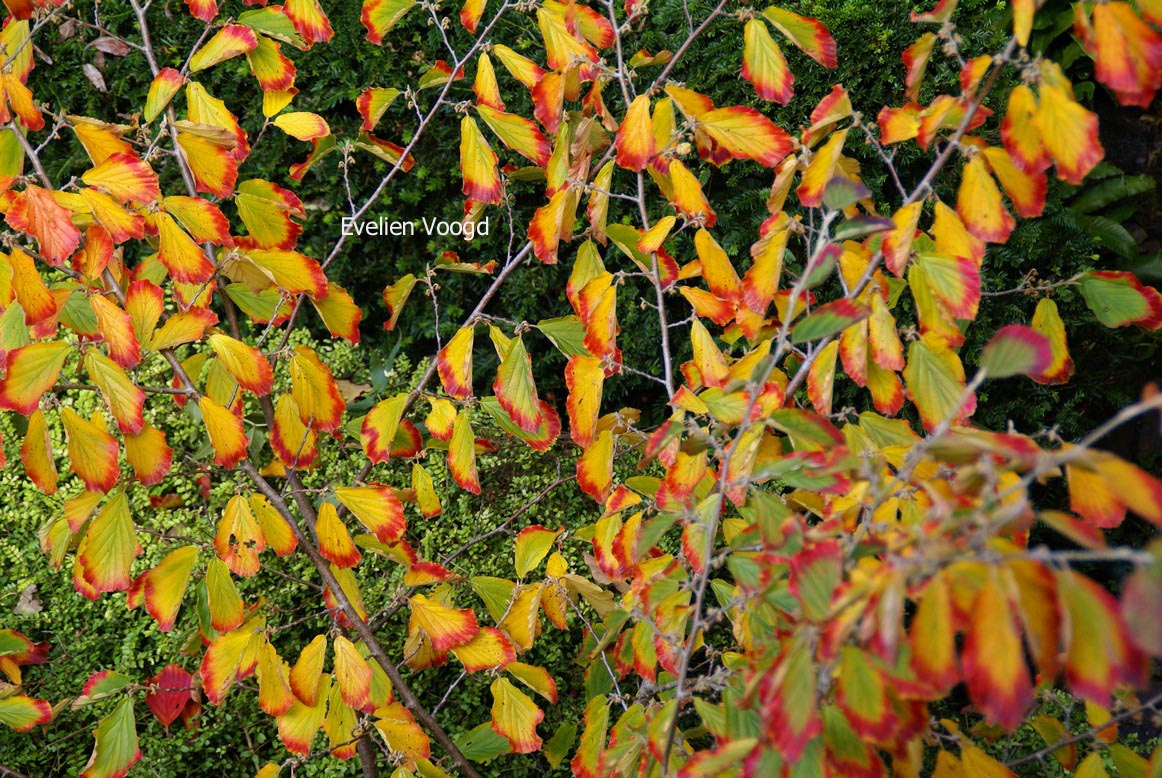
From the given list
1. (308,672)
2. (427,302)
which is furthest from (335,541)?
(427,302)

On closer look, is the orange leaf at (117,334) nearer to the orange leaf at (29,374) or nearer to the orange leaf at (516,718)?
the orange leaf at (29,374)

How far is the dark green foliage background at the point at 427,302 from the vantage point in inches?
86.1

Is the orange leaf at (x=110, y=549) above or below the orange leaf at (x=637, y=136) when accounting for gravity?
below

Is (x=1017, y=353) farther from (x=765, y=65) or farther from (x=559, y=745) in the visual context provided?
(x=559, y=745)

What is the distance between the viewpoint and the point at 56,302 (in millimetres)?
1380

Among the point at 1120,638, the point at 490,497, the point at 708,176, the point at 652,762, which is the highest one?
the point at 1120,638

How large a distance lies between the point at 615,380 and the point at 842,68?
103cm

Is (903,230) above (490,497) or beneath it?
above

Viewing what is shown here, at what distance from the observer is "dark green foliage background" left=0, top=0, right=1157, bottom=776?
2.19m

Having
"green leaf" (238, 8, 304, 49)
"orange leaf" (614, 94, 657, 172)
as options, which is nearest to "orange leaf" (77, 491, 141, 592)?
"green leaf" (238, 8, 304, 49)

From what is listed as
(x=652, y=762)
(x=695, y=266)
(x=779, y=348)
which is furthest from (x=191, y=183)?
(x=652, y=762)

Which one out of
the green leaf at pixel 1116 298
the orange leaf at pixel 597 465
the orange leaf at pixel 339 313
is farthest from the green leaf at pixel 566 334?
the green leaf at pixel 1116 298

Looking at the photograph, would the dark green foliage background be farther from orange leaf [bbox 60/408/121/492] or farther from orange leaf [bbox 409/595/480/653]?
orange leaf [bbox 60/408/121/492]

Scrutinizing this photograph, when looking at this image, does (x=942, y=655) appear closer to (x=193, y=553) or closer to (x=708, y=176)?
(x=193, y=553)
